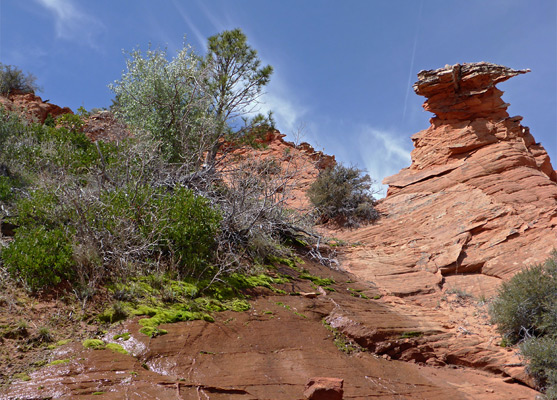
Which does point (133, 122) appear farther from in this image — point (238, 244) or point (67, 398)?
point (67, 398)

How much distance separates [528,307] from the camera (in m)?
8.11

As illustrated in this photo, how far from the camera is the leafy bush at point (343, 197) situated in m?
14.7

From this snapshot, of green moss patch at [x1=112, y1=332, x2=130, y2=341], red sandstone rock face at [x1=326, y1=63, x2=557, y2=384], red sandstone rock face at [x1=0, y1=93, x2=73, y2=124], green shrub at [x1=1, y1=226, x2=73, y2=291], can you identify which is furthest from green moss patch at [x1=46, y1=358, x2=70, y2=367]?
red sandstone rock face at [x1=0, y1=93, x2=73, y2=124]

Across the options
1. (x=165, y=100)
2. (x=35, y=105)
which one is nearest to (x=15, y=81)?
(x=35, y=105)

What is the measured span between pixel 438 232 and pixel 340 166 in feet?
16.7

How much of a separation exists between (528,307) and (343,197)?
7.94m

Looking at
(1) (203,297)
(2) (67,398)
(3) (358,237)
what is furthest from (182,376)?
(3) (358,237)

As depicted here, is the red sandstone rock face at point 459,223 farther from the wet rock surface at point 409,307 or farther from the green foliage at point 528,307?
the green foliage at point 528,307

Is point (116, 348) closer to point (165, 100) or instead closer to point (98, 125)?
point (165, 100)

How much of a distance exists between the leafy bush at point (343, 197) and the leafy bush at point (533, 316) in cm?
620

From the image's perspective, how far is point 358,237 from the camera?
1368cm

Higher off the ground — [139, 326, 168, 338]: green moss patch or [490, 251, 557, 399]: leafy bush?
[139, 326, 168, 338]: green moss patch

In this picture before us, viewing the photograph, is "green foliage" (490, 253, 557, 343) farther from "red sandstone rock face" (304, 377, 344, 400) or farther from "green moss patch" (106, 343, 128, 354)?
"green moss patch" (106, 343, 128, 354)

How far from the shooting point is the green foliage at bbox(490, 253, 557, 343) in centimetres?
796
